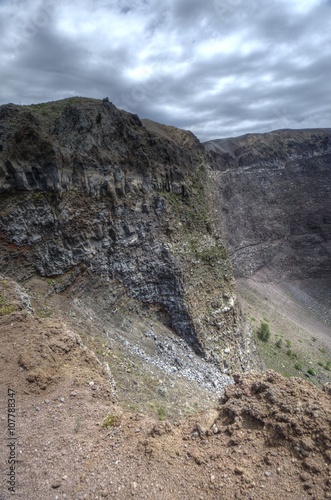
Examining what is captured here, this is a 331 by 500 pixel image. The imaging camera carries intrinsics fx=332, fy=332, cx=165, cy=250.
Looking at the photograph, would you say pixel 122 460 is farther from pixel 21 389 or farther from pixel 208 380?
pixel 208 380

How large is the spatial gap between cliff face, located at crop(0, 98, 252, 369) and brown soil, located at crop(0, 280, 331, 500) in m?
9.19

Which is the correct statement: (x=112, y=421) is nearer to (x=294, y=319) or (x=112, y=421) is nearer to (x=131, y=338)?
(x=131, y=338)

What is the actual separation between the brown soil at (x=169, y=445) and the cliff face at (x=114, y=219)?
9.19m

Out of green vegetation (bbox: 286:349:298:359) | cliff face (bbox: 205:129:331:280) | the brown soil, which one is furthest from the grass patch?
cliff face (bbox: 205:129:331:280)

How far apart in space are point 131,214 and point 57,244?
5.38m

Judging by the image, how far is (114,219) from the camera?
67.7ft

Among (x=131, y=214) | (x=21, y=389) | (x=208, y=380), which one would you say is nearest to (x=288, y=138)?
(x=131, y=214)

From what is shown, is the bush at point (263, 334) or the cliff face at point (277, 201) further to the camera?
the cliff face at point (277, 201)

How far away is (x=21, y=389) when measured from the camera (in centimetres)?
947

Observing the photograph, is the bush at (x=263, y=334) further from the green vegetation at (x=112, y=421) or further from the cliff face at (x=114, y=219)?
the green vegetation at (x=112, y=421)

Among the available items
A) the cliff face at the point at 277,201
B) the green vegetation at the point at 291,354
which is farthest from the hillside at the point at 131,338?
the cliff face at the point at 277,201

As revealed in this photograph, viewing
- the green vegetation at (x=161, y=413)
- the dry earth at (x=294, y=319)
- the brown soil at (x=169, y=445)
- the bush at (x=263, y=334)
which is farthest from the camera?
the bush at (x=263, y=334)

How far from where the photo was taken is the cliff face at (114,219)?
17422 mm

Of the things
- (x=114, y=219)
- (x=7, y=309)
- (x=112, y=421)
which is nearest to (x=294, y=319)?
(x=114, y=219)
